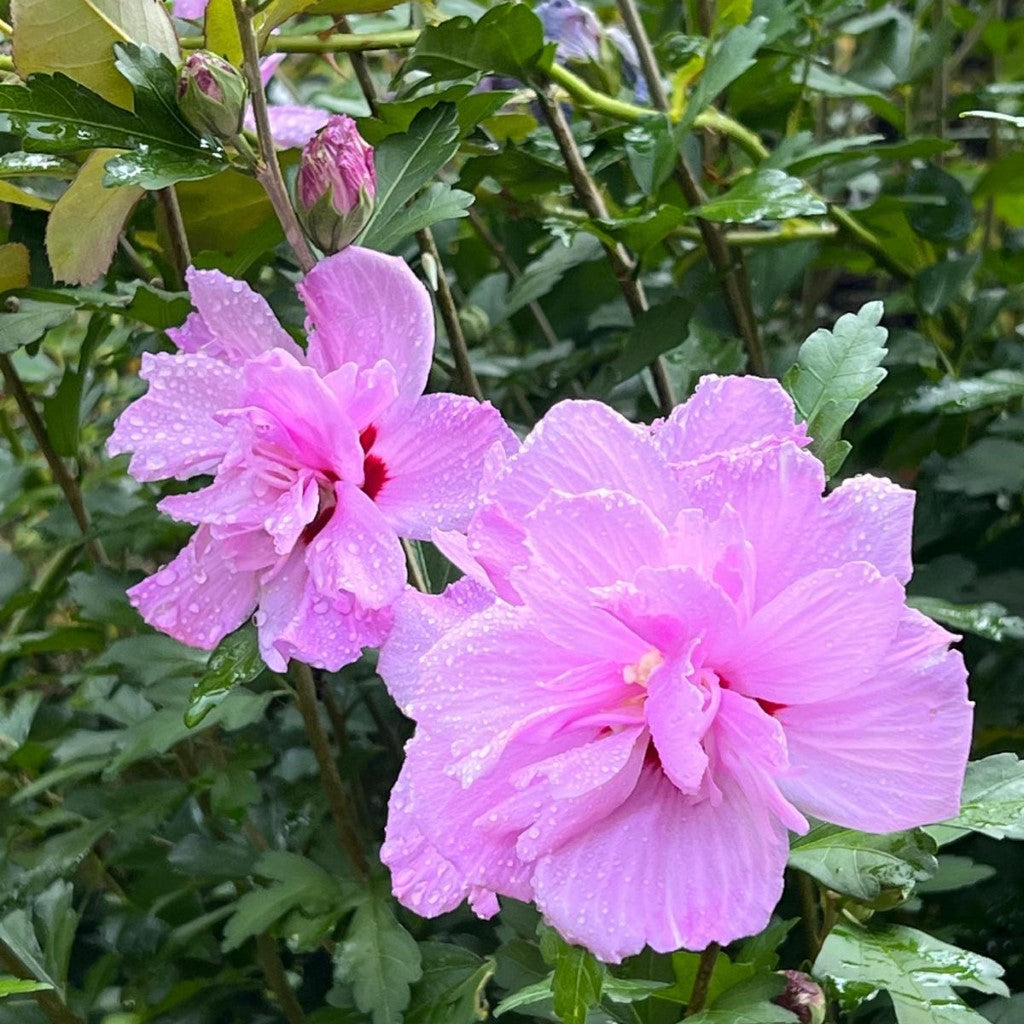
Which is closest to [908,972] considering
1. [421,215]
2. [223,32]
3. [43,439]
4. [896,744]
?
[896,744]

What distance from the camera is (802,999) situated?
0.42 metres

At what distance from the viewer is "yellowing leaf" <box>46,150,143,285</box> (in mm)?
537

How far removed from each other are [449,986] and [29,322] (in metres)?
0.40

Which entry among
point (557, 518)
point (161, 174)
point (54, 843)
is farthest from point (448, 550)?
point (54, 843)

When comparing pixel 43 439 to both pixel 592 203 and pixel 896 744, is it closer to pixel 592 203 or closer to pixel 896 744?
pixel 592 203

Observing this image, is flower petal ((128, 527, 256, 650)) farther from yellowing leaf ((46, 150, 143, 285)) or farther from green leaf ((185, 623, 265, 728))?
yellowing leaf ((46, 150, 143, 285))

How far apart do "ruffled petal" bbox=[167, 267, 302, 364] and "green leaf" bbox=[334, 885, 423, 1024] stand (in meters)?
0.31

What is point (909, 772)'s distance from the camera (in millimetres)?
328

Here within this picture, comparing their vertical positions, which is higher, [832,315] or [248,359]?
[248,359]

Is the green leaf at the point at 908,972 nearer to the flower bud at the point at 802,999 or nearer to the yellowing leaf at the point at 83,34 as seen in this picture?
the flower bud at the point at 802,999

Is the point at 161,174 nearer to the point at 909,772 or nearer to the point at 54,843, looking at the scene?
the point at 909,772

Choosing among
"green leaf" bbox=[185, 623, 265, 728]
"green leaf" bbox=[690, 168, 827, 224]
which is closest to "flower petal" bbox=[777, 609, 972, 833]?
"green leaf" bbox=[185, 623, 265, 728]

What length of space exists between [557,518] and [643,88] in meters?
0.63

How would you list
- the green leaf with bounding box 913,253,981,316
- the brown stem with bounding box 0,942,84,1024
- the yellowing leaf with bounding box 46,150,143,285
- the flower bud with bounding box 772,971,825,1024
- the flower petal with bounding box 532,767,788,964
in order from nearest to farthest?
the flower petal with bounding box 532,767,788,964 < the flower bud with bounding box 772,971,825,1024 < the yellowing leaf with bounding box 46,150,143,285 < the brown stem with bounding box 0,942,84,1024 < the green leaf with bounding box 913,253,981,316
